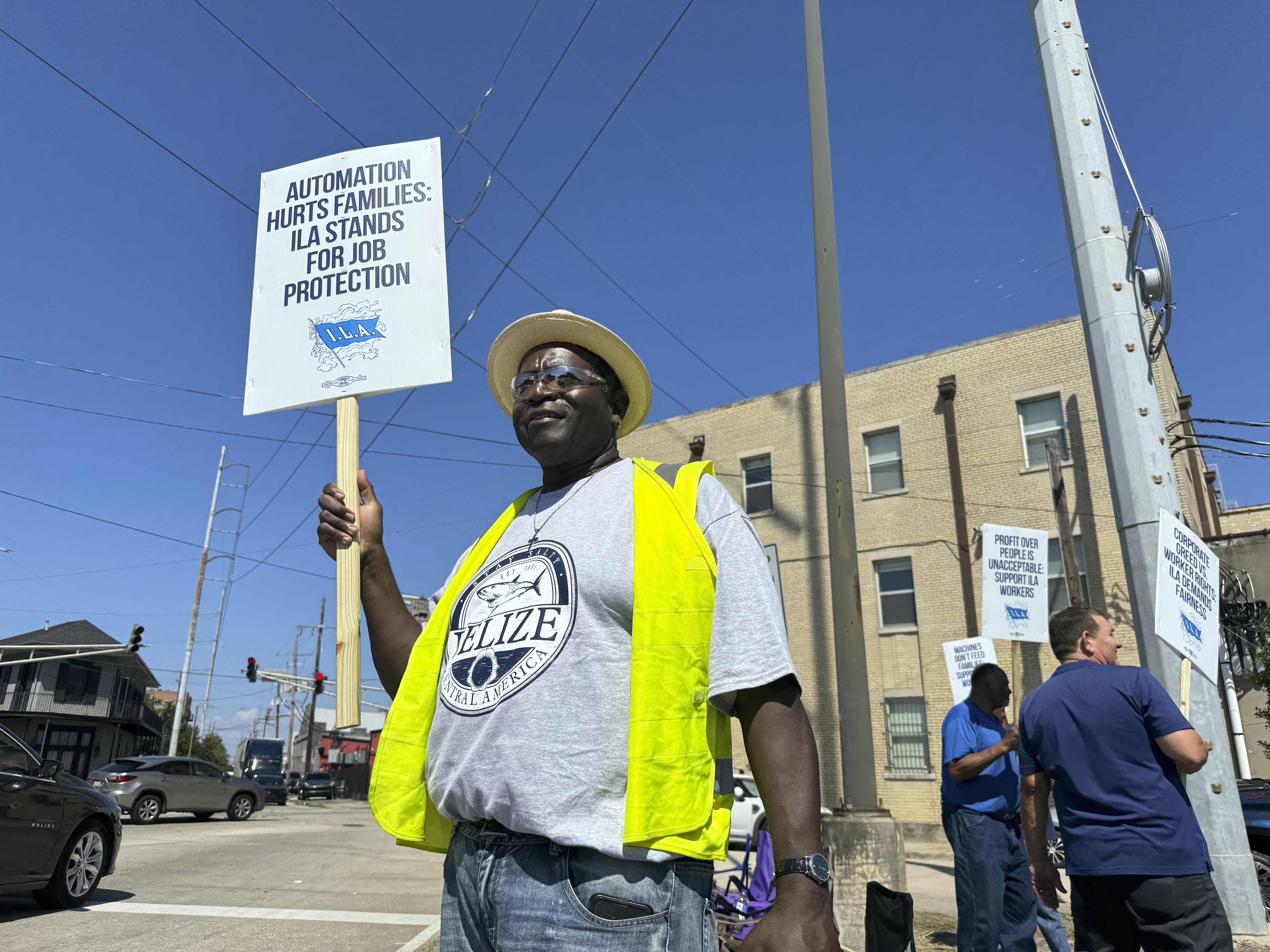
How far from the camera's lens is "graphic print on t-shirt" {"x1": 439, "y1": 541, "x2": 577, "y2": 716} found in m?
1.79

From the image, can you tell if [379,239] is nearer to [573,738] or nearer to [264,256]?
[264,256]

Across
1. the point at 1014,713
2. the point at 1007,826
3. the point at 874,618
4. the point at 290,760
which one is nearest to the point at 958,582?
the point at 874,618

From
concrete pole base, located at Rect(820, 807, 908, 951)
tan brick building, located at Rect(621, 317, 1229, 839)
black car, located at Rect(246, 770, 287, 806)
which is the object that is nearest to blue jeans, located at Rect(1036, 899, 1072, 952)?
concrete pole base, located at Rect(820, 807, 908, 951)

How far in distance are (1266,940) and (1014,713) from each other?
14304 millimetres

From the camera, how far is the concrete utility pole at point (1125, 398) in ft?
14.2

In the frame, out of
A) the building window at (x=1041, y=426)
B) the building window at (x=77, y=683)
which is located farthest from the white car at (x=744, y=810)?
the building window at (x=77, y=683)

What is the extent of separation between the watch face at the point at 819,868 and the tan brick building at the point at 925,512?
18034 mm

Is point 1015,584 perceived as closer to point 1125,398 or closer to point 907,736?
point 1125,398

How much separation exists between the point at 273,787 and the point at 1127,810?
3561 cm

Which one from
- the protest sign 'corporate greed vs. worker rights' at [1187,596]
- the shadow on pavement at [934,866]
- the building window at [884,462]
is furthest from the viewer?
the building window at [884,462]

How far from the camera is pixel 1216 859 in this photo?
429 centimetres

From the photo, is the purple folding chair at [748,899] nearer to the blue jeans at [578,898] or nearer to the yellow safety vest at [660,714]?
the yellow safety vest at [660,714]

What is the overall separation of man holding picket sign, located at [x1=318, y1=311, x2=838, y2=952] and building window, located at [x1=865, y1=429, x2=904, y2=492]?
2060 centimetres

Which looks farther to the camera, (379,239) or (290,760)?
(290,760)
